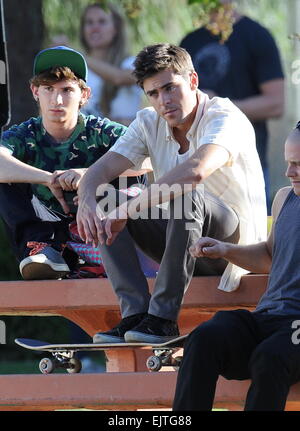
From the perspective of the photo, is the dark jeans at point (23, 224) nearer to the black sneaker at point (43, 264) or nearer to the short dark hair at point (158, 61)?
the black sneaker at point (43, 264)

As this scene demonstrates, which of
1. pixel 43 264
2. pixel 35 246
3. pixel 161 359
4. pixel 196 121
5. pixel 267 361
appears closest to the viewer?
pixel 267 361

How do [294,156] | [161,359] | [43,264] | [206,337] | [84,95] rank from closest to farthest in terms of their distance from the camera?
1. [206,337]
2. [294,156]
3. [161,359]
4. [43,264]
5. [84,95]

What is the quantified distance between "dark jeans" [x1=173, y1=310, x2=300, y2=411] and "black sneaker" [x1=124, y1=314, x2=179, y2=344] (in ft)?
1.54

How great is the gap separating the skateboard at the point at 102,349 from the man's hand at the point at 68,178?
71 centimetres

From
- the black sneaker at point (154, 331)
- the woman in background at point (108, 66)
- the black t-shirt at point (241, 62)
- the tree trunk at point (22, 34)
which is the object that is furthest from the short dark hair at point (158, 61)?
the woman in background at point (108, 66)

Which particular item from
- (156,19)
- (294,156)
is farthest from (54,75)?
(156,19)

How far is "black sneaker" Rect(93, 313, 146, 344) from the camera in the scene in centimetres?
499

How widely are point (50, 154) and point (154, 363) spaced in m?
1.30

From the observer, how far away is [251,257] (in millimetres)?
4797

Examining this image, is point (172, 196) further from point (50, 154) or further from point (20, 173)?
point (50, 154)

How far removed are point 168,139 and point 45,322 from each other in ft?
15.6

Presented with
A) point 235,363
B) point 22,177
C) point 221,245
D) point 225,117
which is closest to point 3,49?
point 22,177

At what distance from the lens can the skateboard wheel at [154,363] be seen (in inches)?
194
